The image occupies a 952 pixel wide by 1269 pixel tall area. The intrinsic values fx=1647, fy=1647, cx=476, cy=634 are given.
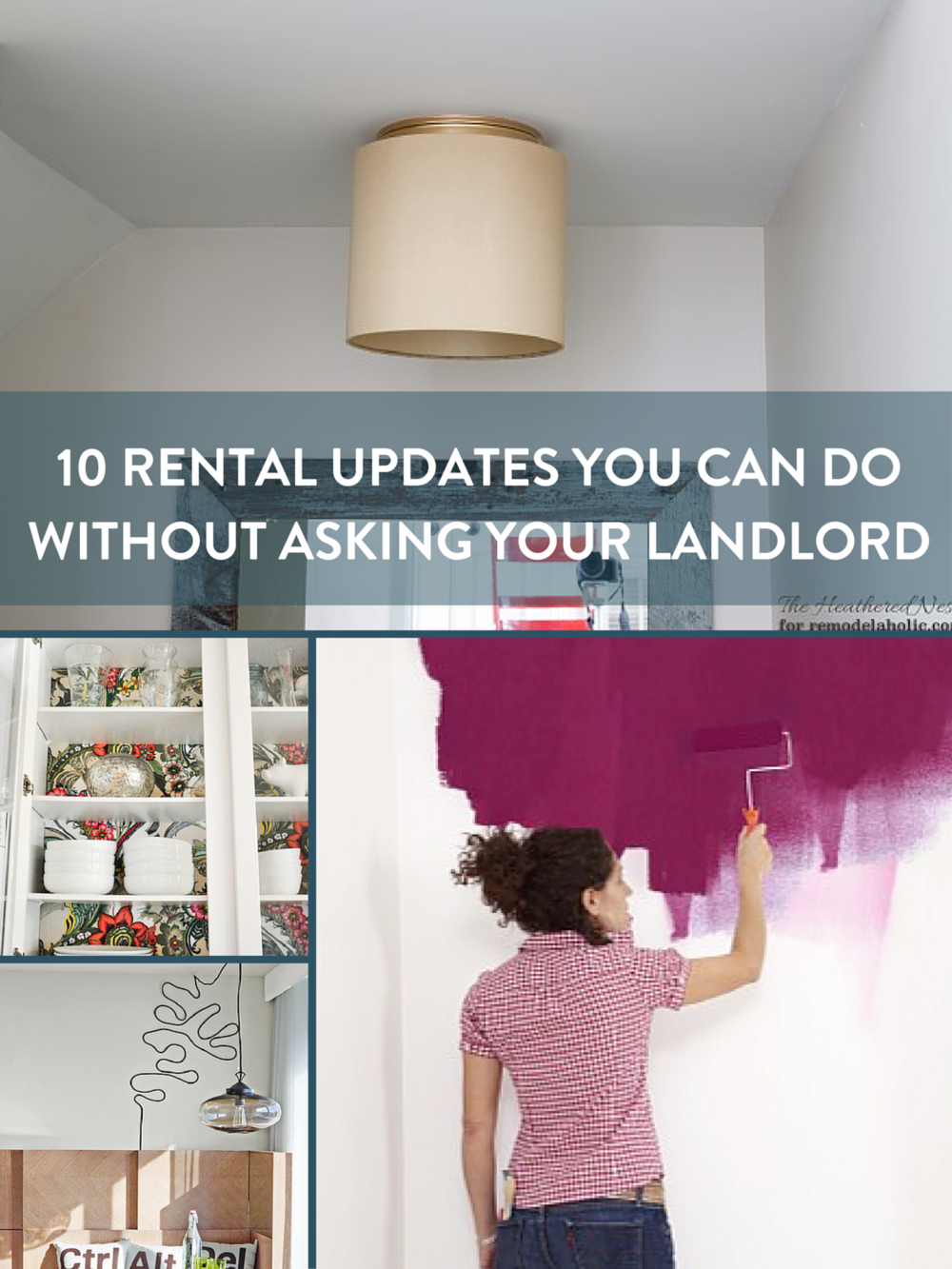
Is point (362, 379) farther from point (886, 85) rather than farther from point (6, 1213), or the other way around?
point (6, 1213)

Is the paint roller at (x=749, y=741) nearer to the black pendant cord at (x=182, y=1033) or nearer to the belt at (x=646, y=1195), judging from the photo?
the belt at (x=646, y=1195)

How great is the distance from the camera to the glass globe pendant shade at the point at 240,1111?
210 centimetres

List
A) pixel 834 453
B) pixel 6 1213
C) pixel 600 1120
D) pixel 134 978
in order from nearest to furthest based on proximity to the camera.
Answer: pixel 600 1120, pixel 134 978, pixel 6 1213, pixel 834 453

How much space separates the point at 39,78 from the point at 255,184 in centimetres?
49

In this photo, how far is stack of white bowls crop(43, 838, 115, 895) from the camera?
181 cm

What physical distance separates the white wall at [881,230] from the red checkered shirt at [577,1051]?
820mm

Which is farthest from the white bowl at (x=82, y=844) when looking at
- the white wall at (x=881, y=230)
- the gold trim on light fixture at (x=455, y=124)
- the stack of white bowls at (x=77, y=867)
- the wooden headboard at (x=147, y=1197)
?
the gold trim on light fixture at (x=455, y=124)

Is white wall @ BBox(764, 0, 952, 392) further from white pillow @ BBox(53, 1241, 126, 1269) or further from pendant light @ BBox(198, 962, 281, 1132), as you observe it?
white pillow @ BBox(53, 1241, 126, 1269)

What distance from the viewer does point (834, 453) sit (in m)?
2.53

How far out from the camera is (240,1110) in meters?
2.12

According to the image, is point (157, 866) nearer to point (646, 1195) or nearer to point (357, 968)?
point (357, 968)

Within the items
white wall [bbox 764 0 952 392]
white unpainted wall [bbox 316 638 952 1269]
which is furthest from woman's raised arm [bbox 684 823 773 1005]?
white wall [bbox 764 0 952 392]

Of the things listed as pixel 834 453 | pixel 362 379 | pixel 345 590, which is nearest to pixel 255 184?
pixel 362 379

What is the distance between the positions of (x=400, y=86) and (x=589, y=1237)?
1619mm
